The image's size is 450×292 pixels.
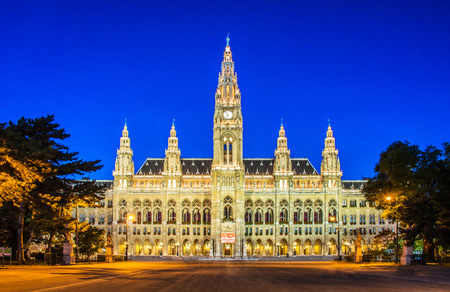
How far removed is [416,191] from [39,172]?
4404 centimetres

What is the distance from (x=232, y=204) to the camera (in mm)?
125938

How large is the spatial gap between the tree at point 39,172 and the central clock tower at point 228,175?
2572 inches

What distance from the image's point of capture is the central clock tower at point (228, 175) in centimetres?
12375

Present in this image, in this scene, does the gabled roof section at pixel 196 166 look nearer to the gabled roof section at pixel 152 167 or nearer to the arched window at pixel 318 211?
the gabled roof section at pixel 152 167

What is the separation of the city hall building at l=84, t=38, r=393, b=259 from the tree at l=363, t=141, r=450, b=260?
60.2m

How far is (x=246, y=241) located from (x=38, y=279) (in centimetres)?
10123

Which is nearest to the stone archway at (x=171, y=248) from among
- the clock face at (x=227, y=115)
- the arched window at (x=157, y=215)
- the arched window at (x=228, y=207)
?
the arched window at (x=157, y=215)

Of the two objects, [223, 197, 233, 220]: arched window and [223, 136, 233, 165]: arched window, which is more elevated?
[223, 136, 233, 165]: arched window

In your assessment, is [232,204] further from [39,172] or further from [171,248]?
[39,172]

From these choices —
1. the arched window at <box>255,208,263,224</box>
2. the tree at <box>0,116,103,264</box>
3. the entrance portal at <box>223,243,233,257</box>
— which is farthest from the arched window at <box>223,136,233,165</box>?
the tree at <box>0,116,103,264</box>

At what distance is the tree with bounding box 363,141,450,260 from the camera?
5428cm

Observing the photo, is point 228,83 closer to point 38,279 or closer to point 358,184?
point 358,184

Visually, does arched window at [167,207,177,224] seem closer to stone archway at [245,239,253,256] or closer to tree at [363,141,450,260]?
stone archway at [245,239,253,256]

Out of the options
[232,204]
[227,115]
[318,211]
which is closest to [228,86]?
[227,115]
